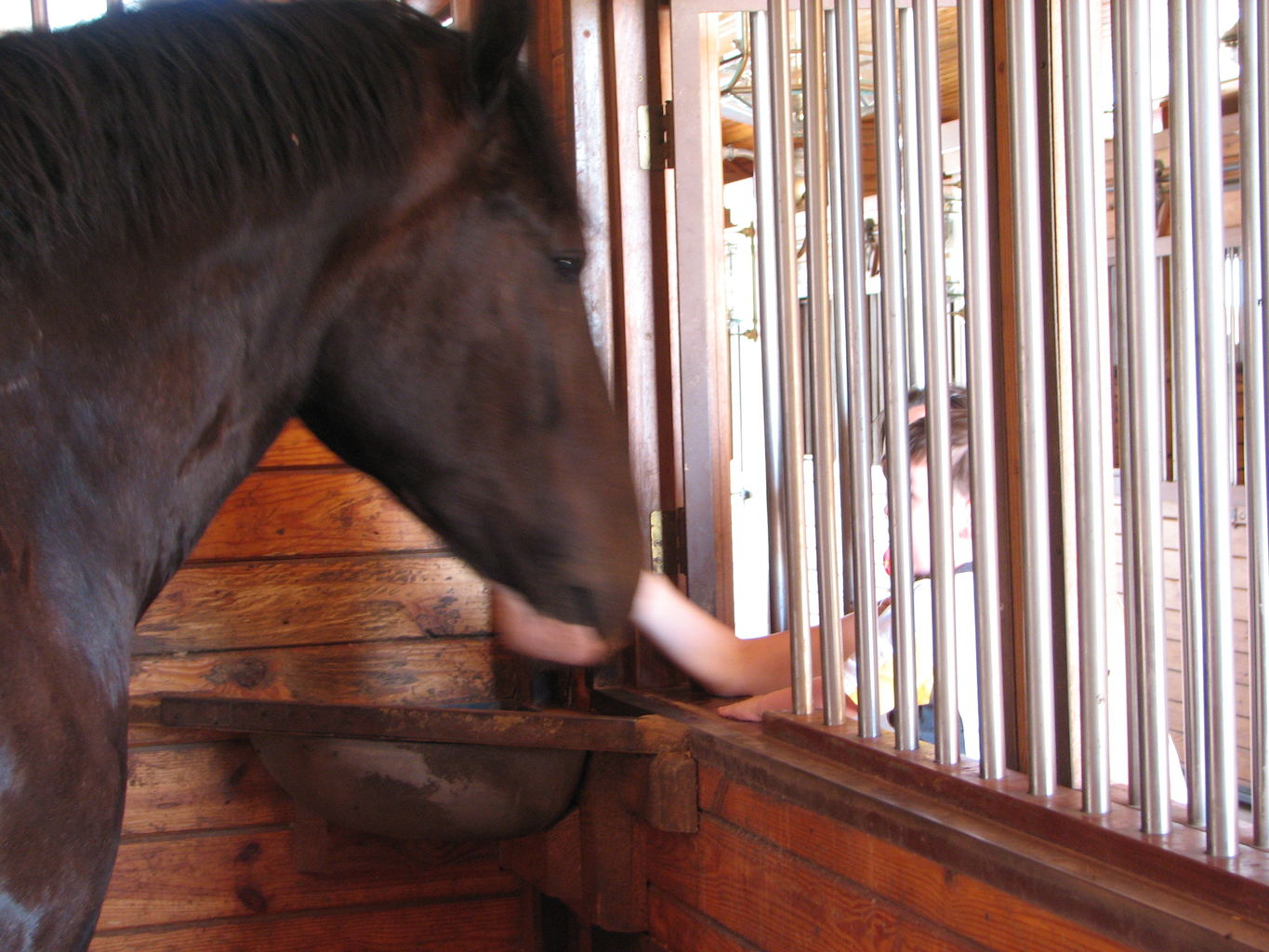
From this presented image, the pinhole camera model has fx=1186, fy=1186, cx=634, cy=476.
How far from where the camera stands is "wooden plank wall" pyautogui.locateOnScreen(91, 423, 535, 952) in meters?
1.69

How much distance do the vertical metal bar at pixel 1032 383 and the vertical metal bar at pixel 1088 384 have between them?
4 centimetres

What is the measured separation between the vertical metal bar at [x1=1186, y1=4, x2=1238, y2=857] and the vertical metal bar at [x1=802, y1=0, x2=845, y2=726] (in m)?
0.40

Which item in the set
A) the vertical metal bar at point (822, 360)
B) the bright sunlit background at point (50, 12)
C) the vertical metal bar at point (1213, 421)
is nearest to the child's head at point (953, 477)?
the vertical metal bar at point (822, 360)

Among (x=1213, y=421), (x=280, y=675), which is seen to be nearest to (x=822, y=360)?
(x=1213, y=421)

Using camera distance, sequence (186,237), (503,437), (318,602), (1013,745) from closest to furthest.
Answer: (186,237), (503,437), (1013,745), (318,602)

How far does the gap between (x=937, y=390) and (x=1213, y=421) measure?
0.27 metres

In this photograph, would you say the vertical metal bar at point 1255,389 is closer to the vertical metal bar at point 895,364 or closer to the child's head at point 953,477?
the vertical metal bar at point 895,364

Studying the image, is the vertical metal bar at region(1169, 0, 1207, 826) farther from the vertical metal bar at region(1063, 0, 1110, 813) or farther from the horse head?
the horse head

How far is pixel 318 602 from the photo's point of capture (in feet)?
5.62

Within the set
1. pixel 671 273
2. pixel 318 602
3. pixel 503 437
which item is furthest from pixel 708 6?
pixel 318 602

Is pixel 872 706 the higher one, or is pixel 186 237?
pixel 186 237

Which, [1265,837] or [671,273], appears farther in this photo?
[671,273]

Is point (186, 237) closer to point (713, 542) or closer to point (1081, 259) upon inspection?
point (1081, 259)

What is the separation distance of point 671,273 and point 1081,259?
709mm
